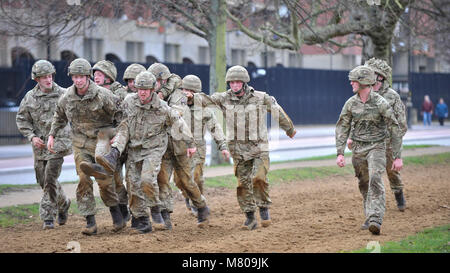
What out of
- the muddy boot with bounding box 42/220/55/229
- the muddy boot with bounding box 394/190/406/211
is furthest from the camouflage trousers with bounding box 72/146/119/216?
the muddy boot with bounding box 394/190/406/211

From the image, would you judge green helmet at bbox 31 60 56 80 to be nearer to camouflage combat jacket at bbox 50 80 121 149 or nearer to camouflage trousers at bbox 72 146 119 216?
camouflage combat jacket at bbox 50 80 121 149

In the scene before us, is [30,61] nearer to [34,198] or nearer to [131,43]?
[131,43]

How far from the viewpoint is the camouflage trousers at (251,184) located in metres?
10.1

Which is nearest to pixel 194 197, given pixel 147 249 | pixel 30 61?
pixel 147 249

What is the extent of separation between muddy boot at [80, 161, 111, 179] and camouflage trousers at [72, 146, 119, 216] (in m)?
0.41

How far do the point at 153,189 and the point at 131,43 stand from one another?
89.9 ft

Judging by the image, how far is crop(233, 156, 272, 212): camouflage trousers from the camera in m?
10.1

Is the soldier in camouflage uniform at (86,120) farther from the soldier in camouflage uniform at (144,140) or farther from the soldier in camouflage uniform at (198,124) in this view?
the soldier in camouflage uniform at (198,124)

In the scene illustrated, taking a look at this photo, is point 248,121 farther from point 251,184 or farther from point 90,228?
point 90,228

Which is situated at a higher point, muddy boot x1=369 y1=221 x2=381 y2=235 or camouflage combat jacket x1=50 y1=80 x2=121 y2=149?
camouflage combat jacket x1=50 y1=80 x2=121 y2=149

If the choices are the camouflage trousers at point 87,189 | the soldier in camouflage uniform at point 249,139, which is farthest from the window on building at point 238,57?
the camouflage trousers at point 87,189

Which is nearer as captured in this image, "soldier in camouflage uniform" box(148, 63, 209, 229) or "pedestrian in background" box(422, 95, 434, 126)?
"soldier in camouflage uniform" box(148, 63, 209, 229)

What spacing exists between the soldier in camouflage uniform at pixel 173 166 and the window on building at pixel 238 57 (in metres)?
30.8

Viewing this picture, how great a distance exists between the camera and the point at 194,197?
10.3 meters
